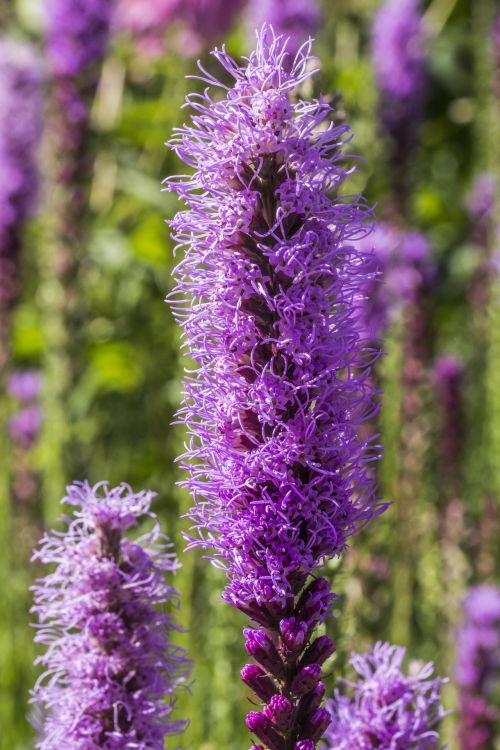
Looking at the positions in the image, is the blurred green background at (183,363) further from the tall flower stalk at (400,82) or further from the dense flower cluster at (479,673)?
the dense flower cluster at (479,673)

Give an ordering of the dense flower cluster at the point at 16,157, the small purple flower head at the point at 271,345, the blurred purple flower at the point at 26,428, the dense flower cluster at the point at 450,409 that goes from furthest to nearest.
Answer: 1. the blurred purple flower at the point at 26,428
2. the dense flower cluster at the point at 16,157
3. the dense flower cluster at the point at 450,409
4. the small purple flower head at the point at 271,345

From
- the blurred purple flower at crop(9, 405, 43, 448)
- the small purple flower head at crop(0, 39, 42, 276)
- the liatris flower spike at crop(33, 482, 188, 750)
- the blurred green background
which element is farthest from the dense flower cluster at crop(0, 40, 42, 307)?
the liatris flower spike at crop(33, 482, 188, 750)

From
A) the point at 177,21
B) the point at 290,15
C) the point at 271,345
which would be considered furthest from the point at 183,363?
the point at 177,21

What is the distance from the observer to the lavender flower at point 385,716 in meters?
1.74

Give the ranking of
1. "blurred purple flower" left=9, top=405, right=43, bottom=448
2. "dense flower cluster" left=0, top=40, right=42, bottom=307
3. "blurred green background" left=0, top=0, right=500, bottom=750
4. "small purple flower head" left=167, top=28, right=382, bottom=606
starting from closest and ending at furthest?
"small purple flower head" left=167, top=28, right=382, bottom=606 < "blurred green background" left=0, top=0, right=500, bottom=750 < "dense flower cluster" left=0, top=40, right=42, bottom=307 < "blurred purple flower" left=9, top=405, right=43, bottom=448

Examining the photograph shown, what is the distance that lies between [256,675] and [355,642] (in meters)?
1.30

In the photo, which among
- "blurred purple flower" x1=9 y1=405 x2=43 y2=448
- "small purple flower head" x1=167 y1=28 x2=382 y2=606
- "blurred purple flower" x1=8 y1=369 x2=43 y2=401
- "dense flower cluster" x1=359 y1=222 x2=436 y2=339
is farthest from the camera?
"blurred purple flower" x1=8 y1=369 x2=43 y2=401

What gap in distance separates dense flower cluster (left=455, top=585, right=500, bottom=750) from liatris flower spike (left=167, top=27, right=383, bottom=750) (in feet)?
4.22

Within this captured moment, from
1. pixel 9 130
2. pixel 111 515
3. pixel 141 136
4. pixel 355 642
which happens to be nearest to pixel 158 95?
pixel 141 136

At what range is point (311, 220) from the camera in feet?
4.96

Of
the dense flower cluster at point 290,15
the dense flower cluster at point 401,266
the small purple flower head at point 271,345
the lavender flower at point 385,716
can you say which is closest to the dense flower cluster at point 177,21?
the dense flower cluster at point 290,15

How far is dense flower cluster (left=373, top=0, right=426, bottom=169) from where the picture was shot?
4.47 meters

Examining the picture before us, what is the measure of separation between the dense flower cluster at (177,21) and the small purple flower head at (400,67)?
59cm

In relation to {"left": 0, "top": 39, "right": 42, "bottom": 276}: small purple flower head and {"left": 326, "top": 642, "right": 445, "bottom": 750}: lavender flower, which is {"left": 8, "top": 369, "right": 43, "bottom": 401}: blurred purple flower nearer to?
{"left": 0, "top": 39, "right": 42, "bottom": 276}: small purple flower head
